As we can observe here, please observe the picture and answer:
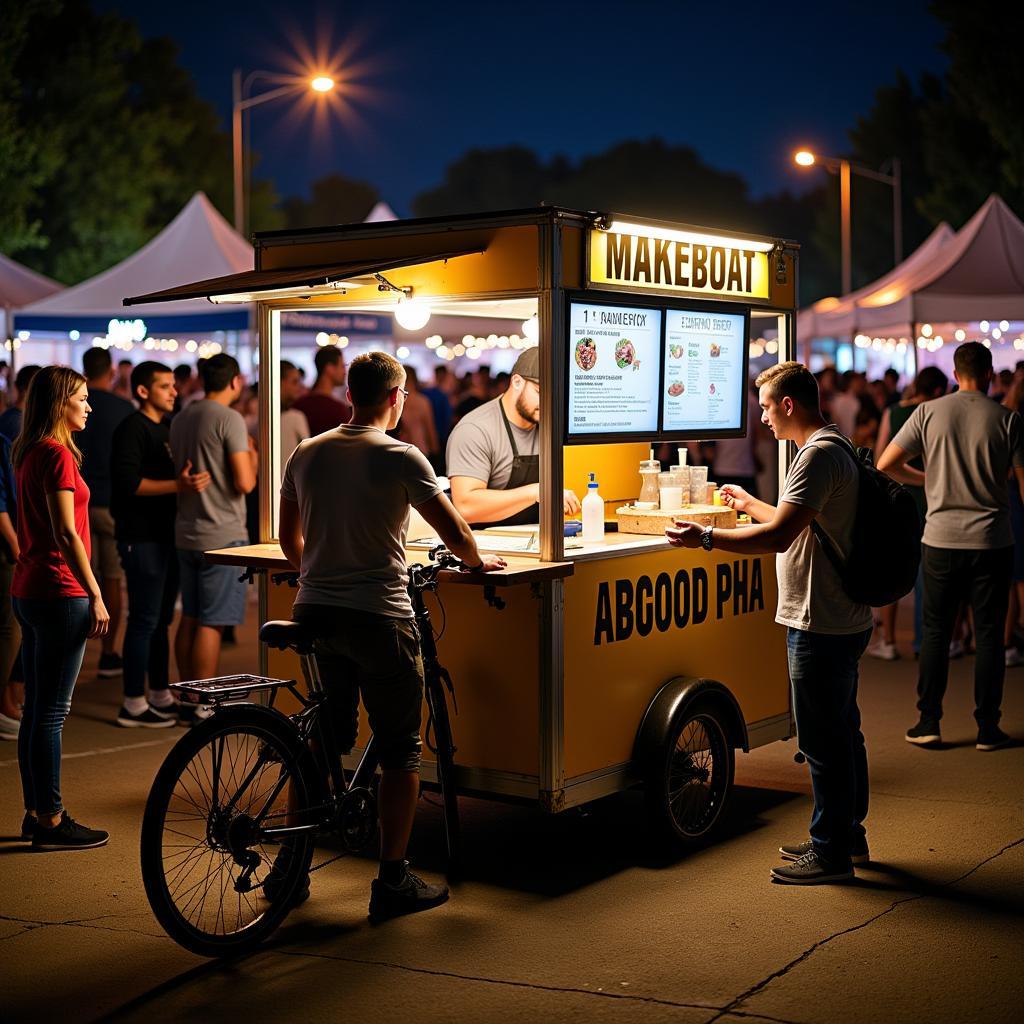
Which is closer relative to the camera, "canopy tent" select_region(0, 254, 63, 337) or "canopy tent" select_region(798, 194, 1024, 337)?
"canopy tent" select_region(798, 194, 1024, 337)

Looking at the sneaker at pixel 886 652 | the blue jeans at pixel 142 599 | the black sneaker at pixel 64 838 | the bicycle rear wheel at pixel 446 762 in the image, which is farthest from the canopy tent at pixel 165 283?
the bicycle rear wheel at pixel 446 762

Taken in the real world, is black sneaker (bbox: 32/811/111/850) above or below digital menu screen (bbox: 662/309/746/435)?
below

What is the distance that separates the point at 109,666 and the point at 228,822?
19.5 feet

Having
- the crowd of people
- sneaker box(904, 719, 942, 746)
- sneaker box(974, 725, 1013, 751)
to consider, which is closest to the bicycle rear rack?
the crowd of people

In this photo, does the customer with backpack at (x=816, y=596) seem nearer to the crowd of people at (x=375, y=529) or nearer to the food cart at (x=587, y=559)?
the crowd of people at (x=375, y=529)

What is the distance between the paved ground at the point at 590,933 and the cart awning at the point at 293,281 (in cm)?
237

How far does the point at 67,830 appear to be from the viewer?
6484 mm

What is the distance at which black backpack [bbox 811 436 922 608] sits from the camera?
5727mm

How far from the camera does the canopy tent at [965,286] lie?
61.1ft

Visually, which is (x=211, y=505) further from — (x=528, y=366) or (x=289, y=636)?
(x=289, y=636)

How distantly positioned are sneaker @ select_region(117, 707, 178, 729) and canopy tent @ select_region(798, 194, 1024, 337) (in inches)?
489

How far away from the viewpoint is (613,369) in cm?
674

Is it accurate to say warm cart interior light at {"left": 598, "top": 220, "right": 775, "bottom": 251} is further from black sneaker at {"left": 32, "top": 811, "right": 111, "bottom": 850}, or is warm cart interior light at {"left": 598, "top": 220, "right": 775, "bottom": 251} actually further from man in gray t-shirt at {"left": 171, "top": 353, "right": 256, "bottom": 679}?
black sneaker at {"left": 32, "top": 811, "right": 111, "bottom": 850}

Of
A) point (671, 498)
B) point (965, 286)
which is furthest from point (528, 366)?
point (965, 286)
